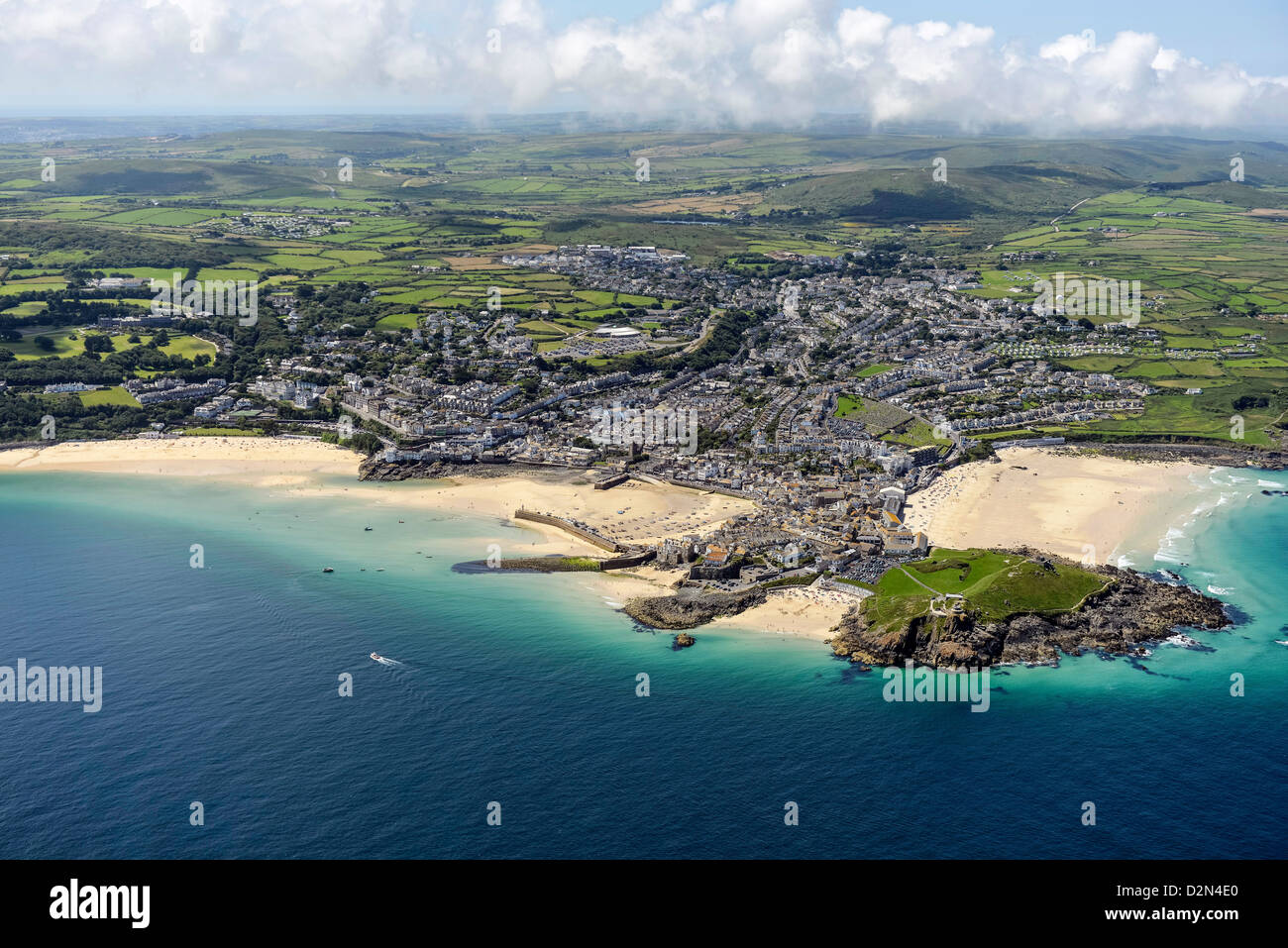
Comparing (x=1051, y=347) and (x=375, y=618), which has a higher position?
(x=1051, y=347)

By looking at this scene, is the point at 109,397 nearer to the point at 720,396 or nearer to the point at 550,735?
the point at 720,396

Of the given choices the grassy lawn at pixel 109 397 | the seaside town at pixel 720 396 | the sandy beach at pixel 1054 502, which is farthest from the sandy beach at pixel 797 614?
the grassy lawn at pixel 109 397

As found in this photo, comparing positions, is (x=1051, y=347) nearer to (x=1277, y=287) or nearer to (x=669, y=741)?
(x=1277, y=287)

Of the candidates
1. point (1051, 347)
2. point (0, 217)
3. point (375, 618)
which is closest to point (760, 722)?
point (375, 618)

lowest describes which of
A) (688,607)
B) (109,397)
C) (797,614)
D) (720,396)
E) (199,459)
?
(797,614)

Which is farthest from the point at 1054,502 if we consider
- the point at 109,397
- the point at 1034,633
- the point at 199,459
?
the point at 109,397
